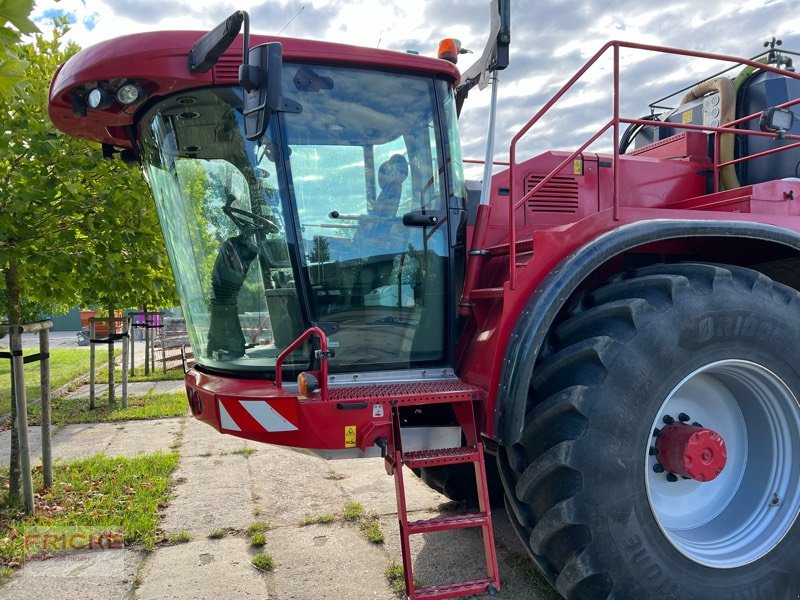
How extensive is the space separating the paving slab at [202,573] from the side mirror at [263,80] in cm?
240

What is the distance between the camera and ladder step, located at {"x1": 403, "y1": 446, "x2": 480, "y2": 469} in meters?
2.83

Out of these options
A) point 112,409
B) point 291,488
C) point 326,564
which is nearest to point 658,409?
point 326,564

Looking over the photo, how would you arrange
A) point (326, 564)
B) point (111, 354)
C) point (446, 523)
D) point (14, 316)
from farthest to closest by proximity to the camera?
point (111, 354) → point (14, 316) → point (326, 564) → point (446, 523)

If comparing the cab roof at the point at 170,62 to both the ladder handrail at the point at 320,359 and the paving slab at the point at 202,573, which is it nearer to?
the ladder handrail at the point at 320,359

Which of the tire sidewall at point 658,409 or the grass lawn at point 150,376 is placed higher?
the tire sidewall at point 658,409

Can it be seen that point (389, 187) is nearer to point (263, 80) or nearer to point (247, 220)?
point (247, 220)

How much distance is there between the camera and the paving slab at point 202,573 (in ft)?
10.9

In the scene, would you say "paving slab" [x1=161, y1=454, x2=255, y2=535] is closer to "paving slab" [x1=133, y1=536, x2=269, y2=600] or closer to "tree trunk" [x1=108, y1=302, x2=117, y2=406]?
"paving slab" [x1=133, y1=536, x2=269, y2=600]

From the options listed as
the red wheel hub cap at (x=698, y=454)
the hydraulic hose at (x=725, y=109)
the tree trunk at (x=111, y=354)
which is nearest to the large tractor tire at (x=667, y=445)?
the red wheel hub cap at (x=698, y=454)

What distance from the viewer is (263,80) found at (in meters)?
2.55

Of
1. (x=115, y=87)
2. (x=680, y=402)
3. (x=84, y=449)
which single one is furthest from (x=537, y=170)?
(x=84, y=449)

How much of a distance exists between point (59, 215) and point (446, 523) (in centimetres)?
339

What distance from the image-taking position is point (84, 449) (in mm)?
6633

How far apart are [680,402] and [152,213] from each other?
393 cm
